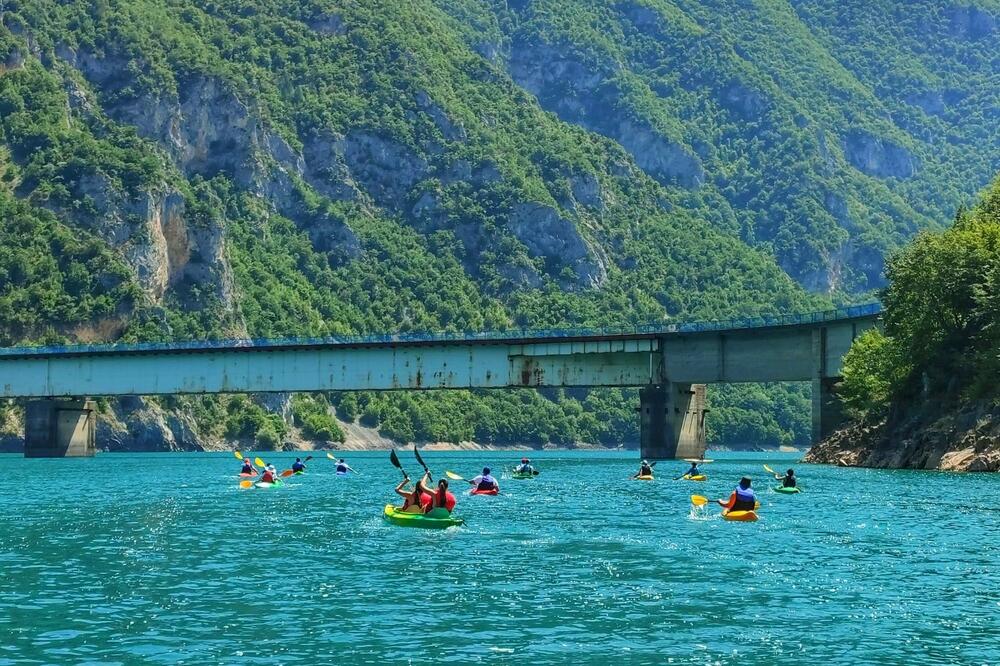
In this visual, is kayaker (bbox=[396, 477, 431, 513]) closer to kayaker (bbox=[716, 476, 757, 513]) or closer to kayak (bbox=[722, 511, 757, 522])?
kayaker (bbox=[716, 476, 757, 513])

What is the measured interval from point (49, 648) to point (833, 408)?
3850 inches

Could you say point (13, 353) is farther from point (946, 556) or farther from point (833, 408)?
point (946, 556)

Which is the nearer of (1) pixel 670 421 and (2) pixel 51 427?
(1) pixel 670 421

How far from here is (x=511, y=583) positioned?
4038 centimetres

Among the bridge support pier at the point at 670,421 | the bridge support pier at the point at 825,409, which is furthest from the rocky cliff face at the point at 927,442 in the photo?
the bridge support pier at the point at 670,421

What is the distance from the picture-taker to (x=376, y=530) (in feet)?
184

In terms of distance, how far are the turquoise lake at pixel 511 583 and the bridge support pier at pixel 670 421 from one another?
59893mm

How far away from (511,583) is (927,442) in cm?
6226

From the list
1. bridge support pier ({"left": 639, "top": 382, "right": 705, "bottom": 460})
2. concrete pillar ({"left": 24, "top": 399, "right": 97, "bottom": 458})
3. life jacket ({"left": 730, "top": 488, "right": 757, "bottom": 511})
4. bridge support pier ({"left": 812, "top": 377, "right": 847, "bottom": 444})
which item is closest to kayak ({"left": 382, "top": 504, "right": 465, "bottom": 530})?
life jacket ({"left": 730, "top": 488, "right": 757, "bottom": 511})

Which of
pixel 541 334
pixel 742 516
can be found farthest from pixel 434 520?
pixel 541 334

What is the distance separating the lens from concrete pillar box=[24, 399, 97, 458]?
151m

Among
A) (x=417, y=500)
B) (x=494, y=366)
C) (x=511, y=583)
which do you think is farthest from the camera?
(x=494, y=366)

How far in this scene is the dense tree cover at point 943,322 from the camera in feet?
311

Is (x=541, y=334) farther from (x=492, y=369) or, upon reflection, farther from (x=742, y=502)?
(x=742, y=502)
